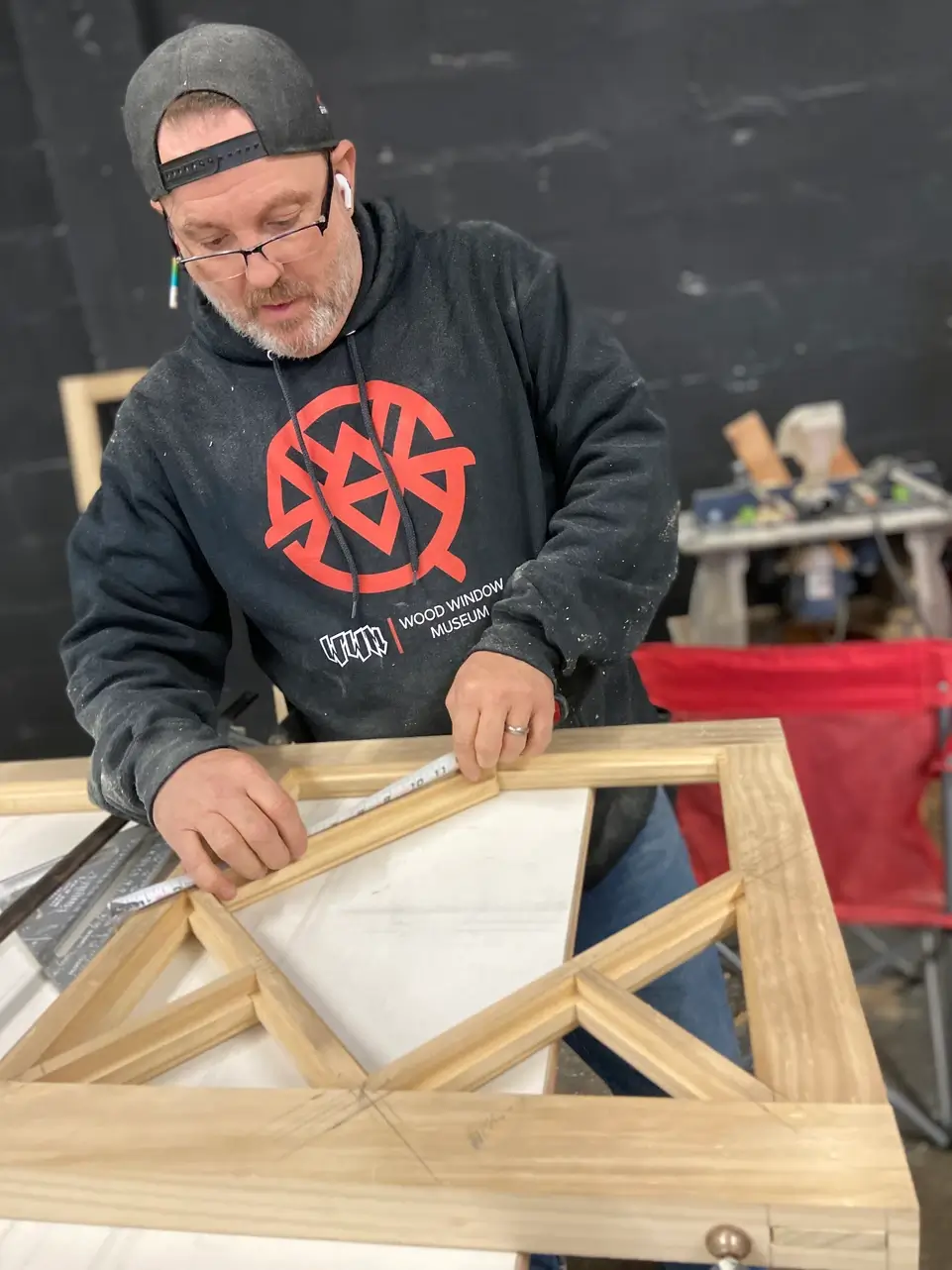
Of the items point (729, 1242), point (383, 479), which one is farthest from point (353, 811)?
point (729, 1242)

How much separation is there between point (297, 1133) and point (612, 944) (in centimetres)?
28

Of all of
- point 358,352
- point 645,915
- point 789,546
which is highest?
point 358,352

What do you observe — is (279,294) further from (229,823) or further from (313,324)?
(229,823)

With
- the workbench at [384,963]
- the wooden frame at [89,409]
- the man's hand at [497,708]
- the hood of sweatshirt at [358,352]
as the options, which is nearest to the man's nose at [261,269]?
the hood of sweatshirt at [358,352]

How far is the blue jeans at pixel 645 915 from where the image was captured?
1.19m

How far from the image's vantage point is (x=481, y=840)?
990 mm

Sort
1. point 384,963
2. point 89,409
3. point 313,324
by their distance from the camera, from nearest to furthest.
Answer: point 384,963 → point 313,324 → point 89,409

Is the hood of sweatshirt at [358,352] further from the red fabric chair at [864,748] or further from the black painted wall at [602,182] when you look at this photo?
the black painted wall at [602,182]

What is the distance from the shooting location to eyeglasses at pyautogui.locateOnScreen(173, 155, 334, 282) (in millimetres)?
1093

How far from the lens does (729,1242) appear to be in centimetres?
55

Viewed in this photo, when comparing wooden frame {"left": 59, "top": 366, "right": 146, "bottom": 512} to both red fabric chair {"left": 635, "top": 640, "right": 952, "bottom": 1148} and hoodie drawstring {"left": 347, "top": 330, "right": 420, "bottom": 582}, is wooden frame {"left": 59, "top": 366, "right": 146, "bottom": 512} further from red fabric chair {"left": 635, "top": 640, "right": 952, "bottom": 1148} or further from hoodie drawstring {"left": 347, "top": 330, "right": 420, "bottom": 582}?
red fabric chair {"left": 635, "top": 640, "right": 952, "bottom": 1148}

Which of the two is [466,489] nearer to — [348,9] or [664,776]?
[664,776]

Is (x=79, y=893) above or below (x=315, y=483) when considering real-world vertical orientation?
below

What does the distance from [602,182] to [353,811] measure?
7.91 feet
